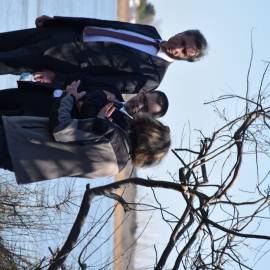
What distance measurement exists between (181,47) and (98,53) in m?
0.51

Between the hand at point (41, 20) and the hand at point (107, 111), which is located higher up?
the hand at point (41, 20)

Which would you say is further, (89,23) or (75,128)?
(89,23)

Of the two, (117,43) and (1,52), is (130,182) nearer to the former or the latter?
(117,43)

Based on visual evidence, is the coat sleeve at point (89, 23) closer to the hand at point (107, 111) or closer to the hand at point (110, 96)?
the hand at point (110, 96)

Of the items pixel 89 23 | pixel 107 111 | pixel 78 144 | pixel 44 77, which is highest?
pixel 89 23

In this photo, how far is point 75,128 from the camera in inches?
105

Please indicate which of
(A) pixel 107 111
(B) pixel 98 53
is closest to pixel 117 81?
(B) pixel 98 53

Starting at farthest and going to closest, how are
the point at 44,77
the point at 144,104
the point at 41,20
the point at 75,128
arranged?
the point at 41,20
the point at 44,77
the point at 144,104
the point at 75,128

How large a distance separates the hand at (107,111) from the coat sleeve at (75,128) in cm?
8

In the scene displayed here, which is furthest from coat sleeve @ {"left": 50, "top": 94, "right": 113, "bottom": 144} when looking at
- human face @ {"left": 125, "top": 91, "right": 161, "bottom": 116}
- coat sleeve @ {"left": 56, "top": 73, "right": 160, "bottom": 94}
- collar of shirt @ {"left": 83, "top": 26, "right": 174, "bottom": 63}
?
collar of shirt @ {"left": 83, "top": 26, "right": 174, "bottom": 63}

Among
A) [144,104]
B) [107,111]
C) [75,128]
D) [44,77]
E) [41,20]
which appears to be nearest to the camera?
[75,128]

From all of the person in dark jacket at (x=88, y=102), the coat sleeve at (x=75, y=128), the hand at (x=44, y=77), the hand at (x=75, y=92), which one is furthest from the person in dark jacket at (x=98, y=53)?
the coat sleeve at (x=75, y=128)

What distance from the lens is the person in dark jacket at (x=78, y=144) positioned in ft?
8.93

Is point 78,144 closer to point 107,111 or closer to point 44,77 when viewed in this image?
point 107,111
